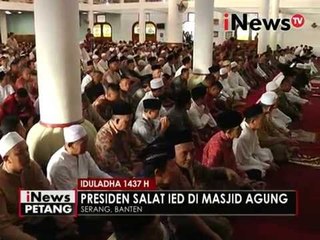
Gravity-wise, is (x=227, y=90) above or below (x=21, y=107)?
below

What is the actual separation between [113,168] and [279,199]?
1416mm

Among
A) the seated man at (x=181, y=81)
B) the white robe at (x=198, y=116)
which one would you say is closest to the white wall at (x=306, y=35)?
the seated man at (x=181, y=81)

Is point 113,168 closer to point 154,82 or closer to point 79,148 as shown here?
point 79,148

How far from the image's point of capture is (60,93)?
3.86 m

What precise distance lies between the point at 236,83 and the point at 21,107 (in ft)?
16.2

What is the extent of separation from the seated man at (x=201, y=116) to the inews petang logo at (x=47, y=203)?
2764 mm

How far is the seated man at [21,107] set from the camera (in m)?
4.87

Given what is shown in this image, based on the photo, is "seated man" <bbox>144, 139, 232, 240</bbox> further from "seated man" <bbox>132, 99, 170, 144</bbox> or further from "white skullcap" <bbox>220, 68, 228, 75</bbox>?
"white skullcap" <bbox>220, 68, 228, 75</bbox>

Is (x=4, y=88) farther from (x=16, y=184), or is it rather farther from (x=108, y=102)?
(x=16, y=184)

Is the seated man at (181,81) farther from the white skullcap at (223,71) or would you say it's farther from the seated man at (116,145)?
the seated man at (116,145)

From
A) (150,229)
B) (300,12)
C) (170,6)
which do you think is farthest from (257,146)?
(300,12)

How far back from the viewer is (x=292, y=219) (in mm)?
3623

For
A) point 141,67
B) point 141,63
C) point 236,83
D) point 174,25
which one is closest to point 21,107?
point 141,67

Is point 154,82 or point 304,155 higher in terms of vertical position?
point 154,82
